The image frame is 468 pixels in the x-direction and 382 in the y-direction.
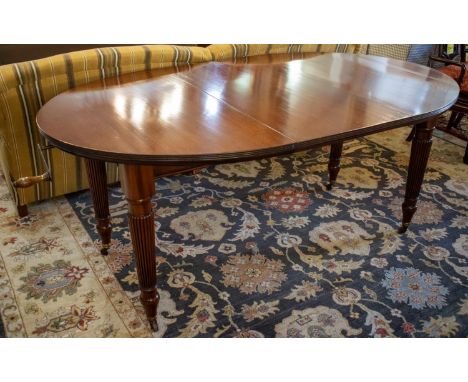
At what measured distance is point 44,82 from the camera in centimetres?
161

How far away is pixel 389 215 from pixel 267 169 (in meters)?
0.77

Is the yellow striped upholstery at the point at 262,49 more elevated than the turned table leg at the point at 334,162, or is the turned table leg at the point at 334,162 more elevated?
the yellow striped upholstery at the point at 262,49

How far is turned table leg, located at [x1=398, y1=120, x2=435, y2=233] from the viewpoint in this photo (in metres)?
1.65

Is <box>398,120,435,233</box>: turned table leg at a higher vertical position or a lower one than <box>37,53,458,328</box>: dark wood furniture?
lower

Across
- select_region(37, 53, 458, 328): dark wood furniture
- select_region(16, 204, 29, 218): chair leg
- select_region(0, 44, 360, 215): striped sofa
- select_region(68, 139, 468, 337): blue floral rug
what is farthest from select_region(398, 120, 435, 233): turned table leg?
select_region(16, 204, 29, 218): chair leg

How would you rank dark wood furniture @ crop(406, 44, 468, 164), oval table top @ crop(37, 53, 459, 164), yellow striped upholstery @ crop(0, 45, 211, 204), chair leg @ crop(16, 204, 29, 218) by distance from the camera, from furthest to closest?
1. dark wood furniture @ crop(406, 44, 468, 164)
2. chair leg @ crop(16, 204, 29, 218)
3. yellow striped upholstery @ crop(0, 45, 211, 204)
4. oval table top @ crop(37, 53, 459, 164)

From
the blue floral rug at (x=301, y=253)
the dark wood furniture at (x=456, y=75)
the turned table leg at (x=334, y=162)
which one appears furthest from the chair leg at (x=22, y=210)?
the dark wood furniture at (x=456, y=75)

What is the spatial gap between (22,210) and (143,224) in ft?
3.51

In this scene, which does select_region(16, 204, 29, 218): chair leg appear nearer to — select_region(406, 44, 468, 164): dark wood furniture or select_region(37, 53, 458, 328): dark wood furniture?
select_region(37, 53, 458, 328): dark wood furniture

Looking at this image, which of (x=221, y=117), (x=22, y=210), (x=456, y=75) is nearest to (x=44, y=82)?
(x=22, y=210)

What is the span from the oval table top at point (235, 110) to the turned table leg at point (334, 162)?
18.6 inches

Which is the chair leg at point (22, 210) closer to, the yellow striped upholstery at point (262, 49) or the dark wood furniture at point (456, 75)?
the yellow striped upholstery at point (262, 49)

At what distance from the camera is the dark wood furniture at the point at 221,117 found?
43.5 inches

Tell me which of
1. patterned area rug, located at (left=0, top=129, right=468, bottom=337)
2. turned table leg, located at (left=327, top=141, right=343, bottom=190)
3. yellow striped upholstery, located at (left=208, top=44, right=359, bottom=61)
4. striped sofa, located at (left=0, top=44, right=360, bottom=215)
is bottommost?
patterned area rug, located at (left=0, top=129, right=468, bottom=337)
